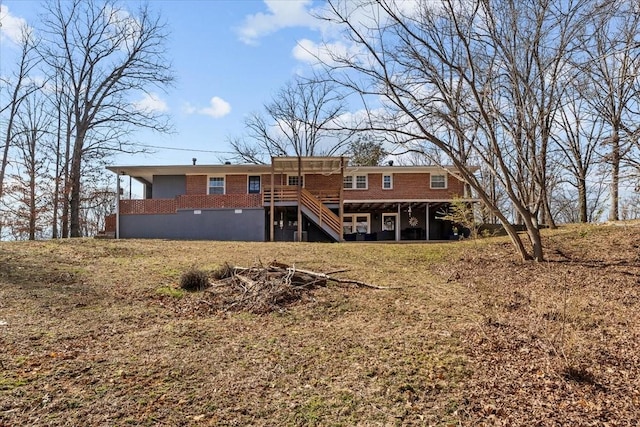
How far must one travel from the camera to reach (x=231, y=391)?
387cm

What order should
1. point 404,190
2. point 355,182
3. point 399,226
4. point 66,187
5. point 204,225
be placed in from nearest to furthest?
point 204,225
point 66,187
point 404,190
point 355,182
point 399,226

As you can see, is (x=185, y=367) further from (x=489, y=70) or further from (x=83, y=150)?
(x=83, y=150)

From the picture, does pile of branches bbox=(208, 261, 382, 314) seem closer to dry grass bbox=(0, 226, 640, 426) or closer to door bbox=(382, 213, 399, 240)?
dry grass bbox=(0, 226, 640, 426)

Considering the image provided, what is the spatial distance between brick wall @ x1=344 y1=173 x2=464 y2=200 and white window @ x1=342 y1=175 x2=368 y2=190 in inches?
9.5

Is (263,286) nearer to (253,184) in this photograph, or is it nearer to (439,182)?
(253,184)

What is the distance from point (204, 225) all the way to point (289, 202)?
14.0 feet

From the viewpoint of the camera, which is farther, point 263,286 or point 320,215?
point 320,215

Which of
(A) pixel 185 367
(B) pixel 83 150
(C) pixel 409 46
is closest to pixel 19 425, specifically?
(A) pixel 185 367

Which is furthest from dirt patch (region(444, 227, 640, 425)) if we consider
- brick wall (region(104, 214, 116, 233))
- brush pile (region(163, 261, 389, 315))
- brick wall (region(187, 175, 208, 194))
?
brick wall (region(104, 214, 116, 233))

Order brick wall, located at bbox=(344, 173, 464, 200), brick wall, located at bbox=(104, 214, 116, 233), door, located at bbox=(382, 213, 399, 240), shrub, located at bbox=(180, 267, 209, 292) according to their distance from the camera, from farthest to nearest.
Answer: door, located at bbox=(382, 213, 399, 240) → brick wall, located at bbox=(344, 173, 464, 200) → brick wall, located at bbox=(104, 214, 116, 233) → shrub, located at bbox=(180, 267, 209, 292)

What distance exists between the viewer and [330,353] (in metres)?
4.80

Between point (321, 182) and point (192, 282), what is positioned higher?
point (321, 182)

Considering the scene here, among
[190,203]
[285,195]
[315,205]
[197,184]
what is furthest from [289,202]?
[197,184]

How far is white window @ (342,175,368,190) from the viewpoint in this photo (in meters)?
23.0
